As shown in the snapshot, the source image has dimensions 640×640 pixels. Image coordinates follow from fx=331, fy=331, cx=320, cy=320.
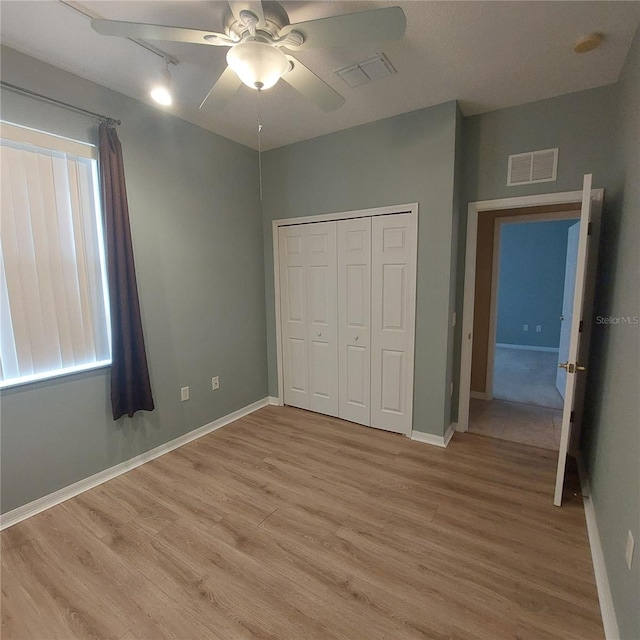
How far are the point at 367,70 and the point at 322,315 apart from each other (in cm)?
203

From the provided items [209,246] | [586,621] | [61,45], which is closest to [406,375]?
[586,621]

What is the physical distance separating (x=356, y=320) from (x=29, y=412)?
249 centimetres

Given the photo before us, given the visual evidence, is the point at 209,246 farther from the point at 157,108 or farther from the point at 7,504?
the point at 7,504

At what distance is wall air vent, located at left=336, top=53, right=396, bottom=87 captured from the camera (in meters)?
1.99

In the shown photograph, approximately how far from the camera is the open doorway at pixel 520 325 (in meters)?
3.37

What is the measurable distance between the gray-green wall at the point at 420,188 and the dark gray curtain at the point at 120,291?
1662 mm

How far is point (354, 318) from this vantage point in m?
3.18

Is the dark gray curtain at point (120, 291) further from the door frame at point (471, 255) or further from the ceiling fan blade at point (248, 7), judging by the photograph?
the door frame at point (471, 255)

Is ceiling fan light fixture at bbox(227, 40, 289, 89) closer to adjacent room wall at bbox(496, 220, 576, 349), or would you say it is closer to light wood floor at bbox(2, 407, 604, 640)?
light wood floor at bbox(2, 407, 604, 640)

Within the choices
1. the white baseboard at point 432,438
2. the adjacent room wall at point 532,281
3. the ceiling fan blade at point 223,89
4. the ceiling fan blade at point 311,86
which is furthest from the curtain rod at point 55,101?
the adjacent room wall at point 532,281

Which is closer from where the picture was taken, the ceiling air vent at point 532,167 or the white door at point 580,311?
the white door at point 580,311

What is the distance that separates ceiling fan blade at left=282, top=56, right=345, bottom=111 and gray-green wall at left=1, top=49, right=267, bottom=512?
147cm

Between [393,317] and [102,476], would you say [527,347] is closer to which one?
[393,317]

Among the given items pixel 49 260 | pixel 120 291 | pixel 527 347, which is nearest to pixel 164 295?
pixel 120 291
